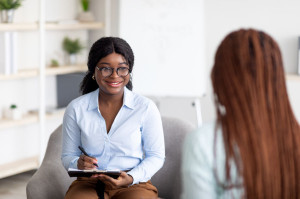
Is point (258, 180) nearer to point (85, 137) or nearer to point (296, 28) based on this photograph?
point (85, 137)

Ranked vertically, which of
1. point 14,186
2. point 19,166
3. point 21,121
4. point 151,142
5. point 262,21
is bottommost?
point 14,186

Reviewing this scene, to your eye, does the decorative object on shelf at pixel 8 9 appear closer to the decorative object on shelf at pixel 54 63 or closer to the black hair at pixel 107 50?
the decorative object on shelf at pixel 54 63

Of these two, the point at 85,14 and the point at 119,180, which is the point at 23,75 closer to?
the point at 85,14

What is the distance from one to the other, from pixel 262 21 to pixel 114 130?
95.3 inches

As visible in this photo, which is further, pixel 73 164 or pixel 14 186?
pixel 14 186

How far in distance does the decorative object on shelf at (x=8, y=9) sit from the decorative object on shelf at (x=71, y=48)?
25.9 inches

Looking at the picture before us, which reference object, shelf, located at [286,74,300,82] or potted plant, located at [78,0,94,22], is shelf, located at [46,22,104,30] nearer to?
potted plant, located at [78,0,94,22]

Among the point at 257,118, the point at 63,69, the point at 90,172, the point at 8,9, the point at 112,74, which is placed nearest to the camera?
the point at 257,118

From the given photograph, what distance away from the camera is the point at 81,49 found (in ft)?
14.6

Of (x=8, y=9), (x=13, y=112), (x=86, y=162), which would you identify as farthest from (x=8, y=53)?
(x=86, y=162)

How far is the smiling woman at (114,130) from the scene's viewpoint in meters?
2.19

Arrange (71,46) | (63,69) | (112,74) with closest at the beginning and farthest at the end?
(112,74), (63,69), (71,46)

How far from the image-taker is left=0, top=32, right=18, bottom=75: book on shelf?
3.71 meters

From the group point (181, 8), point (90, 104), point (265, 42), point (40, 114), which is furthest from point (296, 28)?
point (265, 42)
